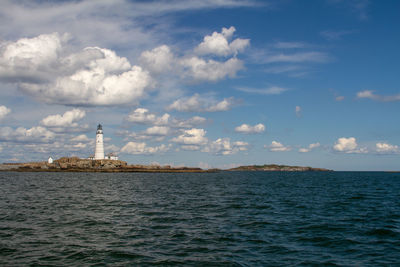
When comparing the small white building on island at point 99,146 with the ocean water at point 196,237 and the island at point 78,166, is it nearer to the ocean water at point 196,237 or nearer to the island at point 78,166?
the island at point 78,166

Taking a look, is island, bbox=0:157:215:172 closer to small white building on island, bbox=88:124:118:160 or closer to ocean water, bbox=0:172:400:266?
small white building on island, bbox=88:124:118:160

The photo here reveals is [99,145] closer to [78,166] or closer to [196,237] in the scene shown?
[78,166]

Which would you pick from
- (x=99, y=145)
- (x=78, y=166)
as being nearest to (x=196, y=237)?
(x=99, y=145)

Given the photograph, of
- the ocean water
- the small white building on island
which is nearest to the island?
the small white building on island

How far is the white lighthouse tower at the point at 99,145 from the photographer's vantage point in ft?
578

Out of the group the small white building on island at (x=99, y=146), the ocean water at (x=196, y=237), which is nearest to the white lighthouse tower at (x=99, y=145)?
the small white building on island at (x=99, y=146)

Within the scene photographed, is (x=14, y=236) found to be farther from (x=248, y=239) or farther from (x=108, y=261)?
(x=248, y=239)

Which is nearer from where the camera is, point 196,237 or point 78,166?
point 196,237

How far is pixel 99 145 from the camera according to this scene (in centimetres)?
18075

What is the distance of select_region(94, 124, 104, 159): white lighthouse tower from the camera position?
176125 millimetres

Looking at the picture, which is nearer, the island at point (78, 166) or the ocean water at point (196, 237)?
the ocean water at point (196, 237)

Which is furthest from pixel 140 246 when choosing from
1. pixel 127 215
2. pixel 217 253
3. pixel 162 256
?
pixel 127 215

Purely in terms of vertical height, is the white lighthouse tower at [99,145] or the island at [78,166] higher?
the white lighthouse tower at [99,145]

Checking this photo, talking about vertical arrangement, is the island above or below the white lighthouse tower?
below
